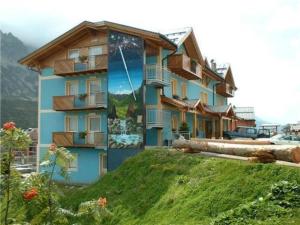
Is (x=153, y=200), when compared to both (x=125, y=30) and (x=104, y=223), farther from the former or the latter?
(x=125, y=30)

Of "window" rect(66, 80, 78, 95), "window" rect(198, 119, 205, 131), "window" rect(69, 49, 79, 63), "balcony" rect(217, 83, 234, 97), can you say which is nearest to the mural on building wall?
"window" rect(69, 49, 79, 63)

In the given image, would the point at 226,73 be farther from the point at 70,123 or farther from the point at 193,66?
the point at 70,123

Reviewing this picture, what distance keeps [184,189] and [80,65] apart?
63.0ft

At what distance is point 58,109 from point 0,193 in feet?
86.6

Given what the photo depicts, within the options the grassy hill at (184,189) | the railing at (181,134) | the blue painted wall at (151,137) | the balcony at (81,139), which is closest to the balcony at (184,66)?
the railing at (181,134)

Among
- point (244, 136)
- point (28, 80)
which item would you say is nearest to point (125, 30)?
point (244, 136)

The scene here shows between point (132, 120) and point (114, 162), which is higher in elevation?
point (132, 120)

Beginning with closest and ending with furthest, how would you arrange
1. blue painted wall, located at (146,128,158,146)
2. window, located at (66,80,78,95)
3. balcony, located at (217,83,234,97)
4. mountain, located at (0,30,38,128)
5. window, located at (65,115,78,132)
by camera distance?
blue painted wall, located at (146,128,158,146)
window, located at (65,115,78,132)
window, located at (66,80,78,95)
balcony, located at (217,83,234,97)
mountain, located at (0,30,38,128)

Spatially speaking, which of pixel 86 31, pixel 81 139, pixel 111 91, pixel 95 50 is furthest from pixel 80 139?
pixel 86 31

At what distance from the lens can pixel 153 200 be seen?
15.2 meters

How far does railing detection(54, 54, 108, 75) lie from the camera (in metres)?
30.6

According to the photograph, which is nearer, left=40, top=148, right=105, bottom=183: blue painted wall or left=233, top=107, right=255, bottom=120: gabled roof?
left=40, top=148, right=105, bottom=183: blue painted wall

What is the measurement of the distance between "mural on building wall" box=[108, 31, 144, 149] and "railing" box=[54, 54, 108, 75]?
894 millimetres

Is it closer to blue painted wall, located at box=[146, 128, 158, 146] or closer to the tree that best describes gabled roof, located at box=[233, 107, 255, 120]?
blue painted wall, located at box=[146, 128, 158, 146]
